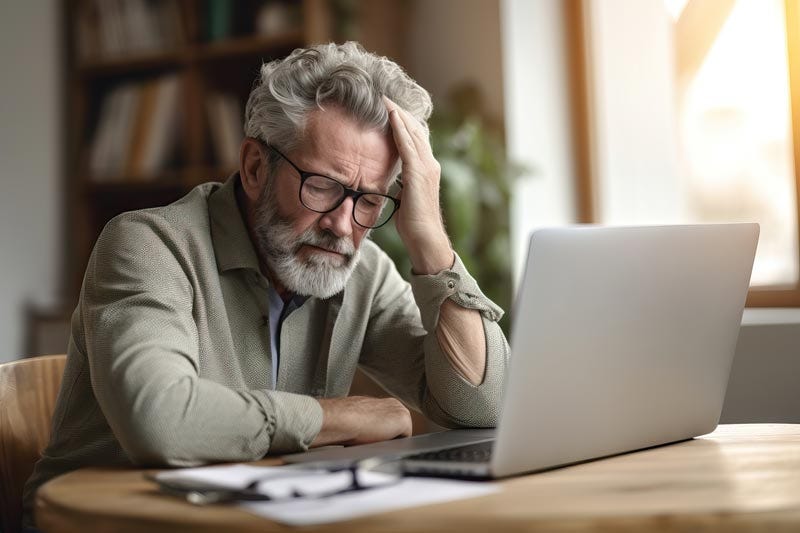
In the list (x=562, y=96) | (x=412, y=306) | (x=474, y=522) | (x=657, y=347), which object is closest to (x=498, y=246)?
(x=562, y=96)

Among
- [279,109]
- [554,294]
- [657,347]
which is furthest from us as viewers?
[279,109]

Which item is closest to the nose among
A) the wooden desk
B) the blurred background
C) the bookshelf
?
the wooden desk

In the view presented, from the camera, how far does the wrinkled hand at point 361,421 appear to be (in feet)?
4.13

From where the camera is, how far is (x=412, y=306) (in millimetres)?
1696

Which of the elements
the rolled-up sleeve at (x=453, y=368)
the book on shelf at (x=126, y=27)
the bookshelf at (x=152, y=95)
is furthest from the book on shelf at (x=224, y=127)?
the rolled-up sleeve at (x=453, y=368)

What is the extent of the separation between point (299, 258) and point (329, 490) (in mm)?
659

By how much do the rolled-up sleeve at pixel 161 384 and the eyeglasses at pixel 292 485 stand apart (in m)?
0.11

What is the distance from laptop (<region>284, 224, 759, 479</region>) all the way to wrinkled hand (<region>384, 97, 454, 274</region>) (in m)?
0.32

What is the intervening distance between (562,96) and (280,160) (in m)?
1.69

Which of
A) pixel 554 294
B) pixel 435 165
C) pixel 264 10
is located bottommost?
pixel 554 294

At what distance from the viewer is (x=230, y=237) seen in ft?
4.82

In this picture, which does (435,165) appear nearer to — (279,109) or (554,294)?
(279,109)

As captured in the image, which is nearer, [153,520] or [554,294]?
[153,520]

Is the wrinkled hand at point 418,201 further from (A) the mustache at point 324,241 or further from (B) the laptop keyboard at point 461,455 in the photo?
(B) the laptop keyboard at point 461,455
